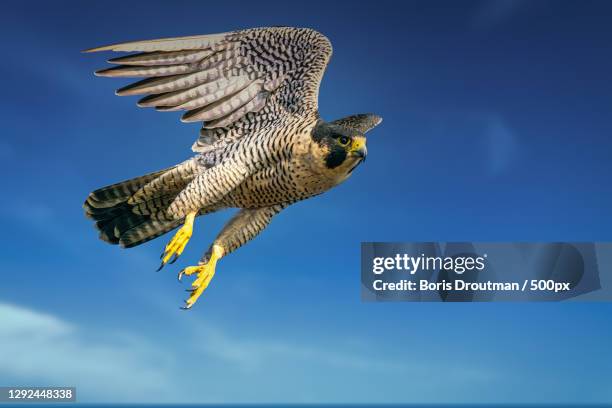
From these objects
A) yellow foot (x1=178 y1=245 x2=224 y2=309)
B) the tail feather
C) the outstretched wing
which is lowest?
yellow foot (x1=178 y1=245 x2=224 y2=309)

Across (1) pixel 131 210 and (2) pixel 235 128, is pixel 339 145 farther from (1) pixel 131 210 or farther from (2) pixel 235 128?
(1) pixel 131 210

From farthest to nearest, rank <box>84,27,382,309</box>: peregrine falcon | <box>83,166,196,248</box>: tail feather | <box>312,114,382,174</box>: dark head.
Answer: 1. <box>83,166,196,248</box>: tail feather
2. <box>84,27,382,309</box>: peregrine falcon
3. <box>312,114,382,174</box>: dark head

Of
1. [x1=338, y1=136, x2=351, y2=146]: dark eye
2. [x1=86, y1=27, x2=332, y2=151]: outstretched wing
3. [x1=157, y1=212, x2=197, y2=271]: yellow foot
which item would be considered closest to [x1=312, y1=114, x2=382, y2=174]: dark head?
[x1=338, y1=136, x2=351, y2=146]: dark eye

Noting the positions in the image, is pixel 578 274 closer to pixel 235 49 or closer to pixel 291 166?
pixel 291 166

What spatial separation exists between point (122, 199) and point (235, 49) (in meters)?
1.65

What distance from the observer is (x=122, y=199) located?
21.0 ft

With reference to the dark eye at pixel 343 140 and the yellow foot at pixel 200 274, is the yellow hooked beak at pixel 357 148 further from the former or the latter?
the yellow foot at pixel 200 274

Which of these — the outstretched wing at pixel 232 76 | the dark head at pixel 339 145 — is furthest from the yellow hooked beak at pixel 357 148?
the outstretched wing at pixel 232 76

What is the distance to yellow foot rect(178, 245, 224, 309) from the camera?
5.90 meters

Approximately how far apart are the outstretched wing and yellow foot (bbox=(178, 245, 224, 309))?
3.12 ft

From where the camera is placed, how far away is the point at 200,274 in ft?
19.6

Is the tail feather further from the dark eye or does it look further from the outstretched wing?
the dark eye

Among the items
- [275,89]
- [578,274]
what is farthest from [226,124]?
[578,274]

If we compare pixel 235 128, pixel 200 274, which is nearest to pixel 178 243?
pixel 200 274
